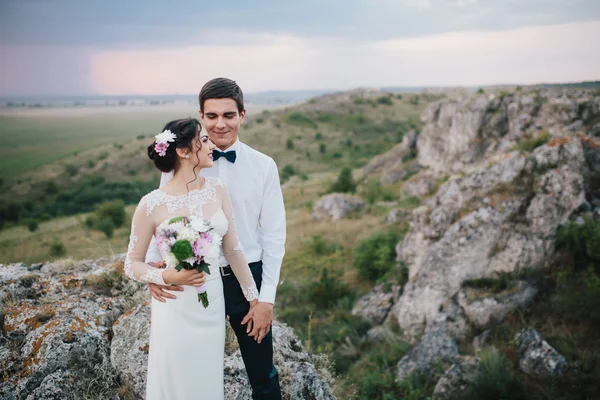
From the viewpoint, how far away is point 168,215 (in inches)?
107

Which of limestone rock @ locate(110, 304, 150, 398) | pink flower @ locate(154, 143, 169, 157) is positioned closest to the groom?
pink flower @ locate(154, 143, 169, 157)

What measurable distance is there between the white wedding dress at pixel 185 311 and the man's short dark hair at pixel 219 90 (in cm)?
62

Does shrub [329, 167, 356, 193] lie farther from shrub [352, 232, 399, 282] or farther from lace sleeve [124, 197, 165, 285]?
lace sleeve [124, 197, 165, 285]

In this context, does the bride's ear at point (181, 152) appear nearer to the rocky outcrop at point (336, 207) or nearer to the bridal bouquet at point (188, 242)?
the bridal bouquet at point (188, 242)

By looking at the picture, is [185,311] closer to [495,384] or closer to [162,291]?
[162,291]

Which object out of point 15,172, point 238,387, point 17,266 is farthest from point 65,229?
point 15,172

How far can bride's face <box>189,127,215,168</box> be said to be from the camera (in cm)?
273

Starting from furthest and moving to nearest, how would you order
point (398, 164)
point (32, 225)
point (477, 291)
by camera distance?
point (398, 164), point (32, 225), point (477, 291)

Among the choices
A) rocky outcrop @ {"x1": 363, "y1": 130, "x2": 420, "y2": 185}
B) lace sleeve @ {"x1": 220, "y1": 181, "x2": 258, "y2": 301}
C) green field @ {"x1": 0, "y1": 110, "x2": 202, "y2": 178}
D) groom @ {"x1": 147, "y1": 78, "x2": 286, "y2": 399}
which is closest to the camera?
lace sleeve @ {"x1": 220, "y1": 181, "x2": 258, "y2": 301}

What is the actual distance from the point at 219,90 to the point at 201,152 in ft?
1.74

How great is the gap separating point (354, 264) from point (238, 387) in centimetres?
979

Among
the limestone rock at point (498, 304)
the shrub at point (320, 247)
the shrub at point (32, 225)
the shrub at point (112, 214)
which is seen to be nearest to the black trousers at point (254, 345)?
the limestone rock at point (498, 304)

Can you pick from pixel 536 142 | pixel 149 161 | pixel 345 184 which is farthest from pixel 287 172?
pixel 536 142

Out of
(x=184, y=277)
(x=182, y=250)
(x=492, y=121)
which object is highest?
(x=492, y=121)
